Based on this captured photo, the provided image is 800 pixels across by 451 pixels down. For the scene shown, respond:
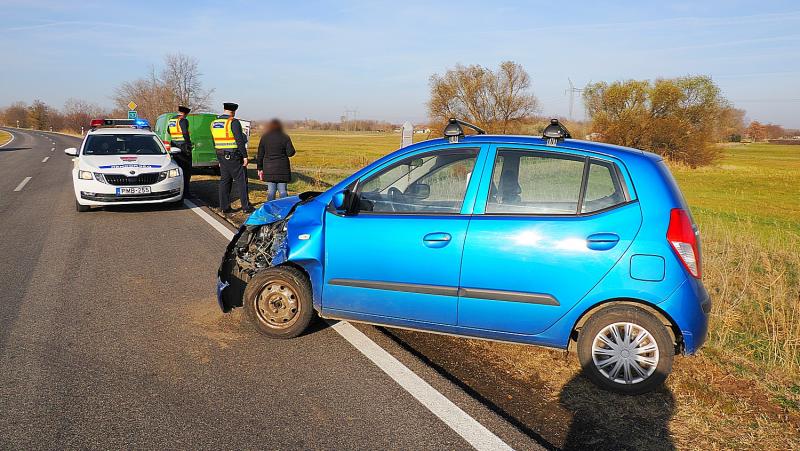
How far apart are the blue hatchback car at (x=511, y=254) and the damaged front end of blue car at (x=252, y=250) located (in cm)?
27

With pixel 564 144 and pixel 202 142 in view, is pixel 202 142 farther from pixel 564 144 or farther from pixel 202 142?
pixel 564 144

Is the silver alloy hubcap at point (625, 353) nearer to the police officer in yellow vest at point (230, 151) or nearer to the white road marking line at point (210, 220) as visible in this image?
the white road marking line at point (210, 220)

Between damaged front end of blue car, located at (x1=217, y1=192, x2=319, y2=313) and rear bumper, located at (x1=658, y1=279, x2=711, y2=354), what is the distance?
2.85 meters

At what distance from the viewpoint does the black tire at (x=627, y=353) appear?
3527mm

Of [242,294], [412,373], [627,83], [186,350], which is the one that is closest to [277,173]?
[242,294]

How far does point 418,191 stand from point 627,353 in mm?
1795

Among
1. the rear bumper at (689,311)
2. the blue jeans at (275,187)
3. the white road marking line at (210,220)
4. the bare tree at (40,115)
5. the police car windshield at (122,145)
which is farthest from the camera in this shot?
the bare tree at (40,115)

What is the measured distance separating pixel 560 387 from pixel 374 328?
1592 millimetres

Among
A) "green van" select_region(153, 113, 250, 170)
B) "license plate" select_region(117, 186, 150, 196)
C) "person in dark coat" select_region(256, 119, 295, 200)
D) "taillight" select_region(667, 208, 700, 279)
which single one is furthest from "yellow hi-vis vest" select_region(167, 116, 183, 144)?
"taillight" select_region(667, 208, 700, 279)

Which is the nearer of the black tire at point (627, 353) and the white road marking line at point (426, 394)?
the white road marking line at point (426, 394)

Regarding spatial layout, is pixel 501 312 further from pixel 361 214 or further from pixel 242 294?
pixel 242 294

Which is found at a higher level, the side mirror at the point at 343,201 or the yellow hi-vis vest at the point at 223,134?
the yellow hi-vis vest at the point at 223,134

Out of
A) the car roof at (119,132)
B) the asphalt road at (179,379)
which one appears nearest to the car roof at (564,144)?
the asphalt road at (179,379)

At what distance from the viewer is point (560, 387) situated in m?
3.72
